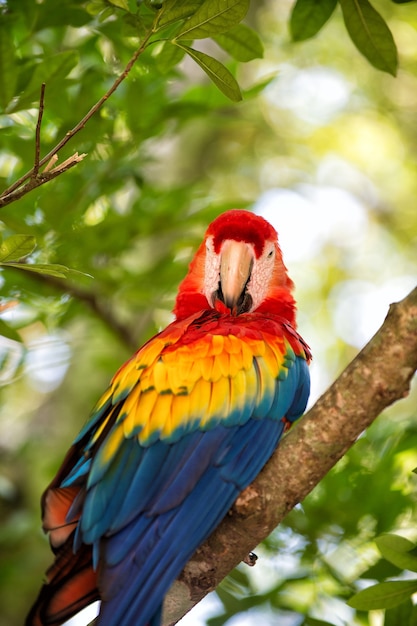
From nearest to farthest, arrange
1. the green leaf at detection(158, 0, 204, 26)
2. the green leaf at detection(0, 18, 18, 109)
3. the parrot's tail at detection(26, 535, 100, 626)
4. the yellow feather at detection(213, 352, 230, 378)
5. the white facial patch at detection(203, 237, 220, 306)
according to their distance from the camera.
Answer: the green leaf at detection(158, 0, 204, 26)
the parrot's tail at detection(26, 535, 100, 626)
the yellow feather at detection(213, 352, 230, 378)
the green leaf at detection(0, 18, 18, 109)
the white facial patch at detection(203, 237, 220, 306)

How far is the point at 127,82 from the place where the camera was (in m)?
2.83

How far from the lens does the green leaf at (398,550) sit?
69.5 inches

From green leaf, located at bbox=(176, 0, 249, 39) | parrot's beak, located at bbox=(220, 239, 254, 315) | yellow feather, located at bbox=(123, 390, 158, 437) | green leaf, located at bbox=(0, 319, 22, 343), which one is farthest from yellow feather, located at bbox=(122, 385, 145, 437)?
green leaf, located at bbox=(176, 0, 249, 39)

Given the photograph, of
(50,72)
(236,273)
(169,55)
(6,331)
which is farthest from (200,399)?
(50,72)

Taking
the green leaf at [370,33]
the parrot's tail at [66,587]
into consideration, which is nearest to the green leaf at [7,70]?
the green leaf at [370,33]

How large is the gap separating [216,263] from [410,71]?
442 centimetres

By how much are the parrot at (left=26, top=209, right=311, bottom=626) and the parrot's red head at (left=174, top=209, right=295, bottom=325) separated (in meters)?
0.28

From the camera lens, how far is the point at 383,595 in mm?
1821

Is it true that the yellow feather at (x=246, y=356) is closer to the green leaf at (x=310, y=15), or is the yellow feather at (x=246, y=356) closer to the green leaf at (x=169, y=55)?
the green leaf at (x=169, y=55)

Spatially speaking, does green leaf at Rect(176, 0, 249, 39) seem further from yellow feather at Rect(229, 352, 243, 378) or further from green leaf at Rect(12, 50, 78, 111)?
yellow feather at Rect(229, 352, 243, 378)

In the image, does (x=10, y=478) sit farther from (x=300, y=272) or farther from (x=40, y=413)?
(x=300, y=272)

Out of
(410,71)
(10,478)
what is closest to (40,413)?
(10,478)

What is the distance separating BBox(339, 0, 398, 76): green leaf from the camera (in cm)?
201

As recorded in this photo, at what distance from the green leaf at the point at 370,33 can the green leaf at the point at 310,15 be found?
73 mm
